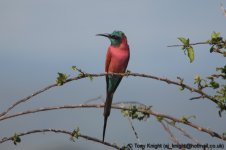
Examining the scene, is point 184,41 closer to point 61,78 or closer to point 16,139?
point 61,78

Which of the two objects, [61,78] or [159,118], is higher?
[61,78]

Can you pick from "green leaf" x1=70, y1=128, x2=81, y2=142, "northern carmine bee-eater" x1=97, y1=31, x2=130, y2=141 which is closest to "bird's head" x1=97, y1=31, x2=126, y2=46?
"northern carmine bee-eater" x1=97, y1=31, x2=130, y2=141

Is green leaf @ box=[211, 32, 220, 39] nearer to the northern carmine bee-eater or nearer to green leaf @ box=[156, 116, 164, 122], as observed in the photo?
green leaf @ box=[156, 116, 164, 122]

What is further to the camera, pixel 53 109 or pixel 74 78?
pixel 74 78

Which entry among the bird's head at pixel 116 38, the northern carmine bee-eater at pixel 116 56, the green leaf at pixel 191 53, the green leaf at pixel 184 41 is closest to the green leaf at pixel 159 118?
the green leaf at pixel 191 53

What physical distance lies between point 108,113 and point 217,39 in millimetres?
1659

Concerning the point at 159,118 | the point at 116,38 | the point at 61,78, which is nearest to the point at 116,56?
the point at 116,38

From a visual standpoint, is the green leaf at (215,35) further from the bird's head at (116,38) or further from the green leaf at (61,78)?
the bird's head at (116,38)

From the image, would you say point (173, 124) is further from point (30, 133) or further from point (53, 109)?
point (30, 133)

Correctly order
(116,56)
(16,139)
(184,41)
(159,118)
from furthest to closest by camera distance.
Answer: (116,56) < (16,139) < (184,41) < (159,118)

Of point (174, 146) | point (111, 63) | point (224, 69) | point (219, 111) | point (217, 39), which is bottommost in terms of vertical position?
point (174, 146)

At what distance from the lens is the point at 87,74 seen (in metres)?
5.15

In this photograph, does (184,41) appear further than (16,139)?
No

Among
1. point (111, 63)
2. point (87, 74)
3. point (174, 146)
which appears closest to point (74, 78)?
point (87, 74)
